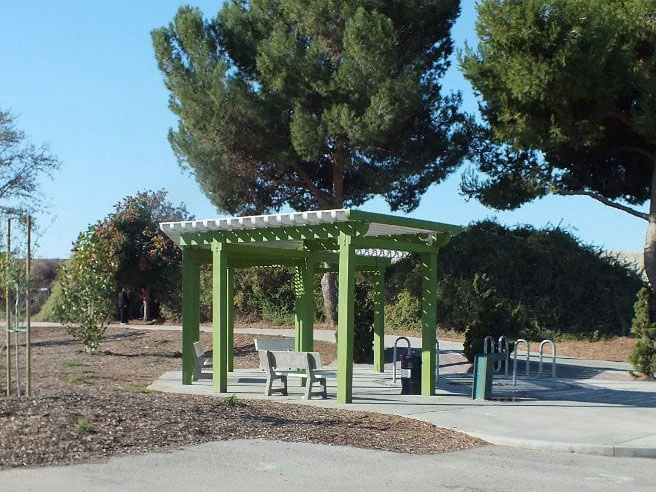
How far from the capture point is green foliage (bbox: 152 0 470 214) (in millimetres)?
25266

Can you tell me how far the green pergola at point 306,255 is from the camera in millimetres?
13742

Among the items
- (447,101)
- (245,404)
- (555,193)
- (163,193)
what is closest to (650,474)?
(245,404)

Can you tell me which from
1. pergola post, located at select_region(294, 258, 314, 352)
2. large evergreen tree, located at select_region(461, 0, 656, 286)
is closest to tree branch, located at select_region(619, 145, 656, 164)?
large evergreen tree, located at select_region(461, 0, 656, 286)

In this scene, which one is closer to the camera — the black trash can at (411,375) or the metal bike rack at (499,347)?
the black trash can at (411,375)

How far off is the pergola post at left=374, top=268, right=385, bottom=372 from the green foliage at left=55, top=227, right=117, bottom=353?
24.3 ft

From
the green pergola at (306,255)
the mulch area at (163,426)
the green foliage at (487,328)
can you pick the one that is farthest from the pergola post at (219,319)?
the green foliage at (487,328)

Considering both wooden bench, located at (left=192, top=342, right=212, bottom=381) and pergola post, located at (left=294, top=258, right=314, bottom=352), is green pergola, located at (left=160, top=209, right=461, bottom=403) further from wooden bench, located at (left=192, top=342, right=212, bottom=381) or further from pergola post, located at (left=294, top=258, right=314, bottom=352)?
wooden bench, located at (left=192, top=342, right=212, bottom=381)

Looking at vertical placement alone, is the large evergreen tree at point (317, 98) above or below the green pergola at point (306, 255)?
above

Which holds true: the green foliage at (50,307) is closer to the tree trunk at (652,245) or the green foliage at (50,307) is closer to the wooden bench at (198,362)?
the wooden bench at (198,362)

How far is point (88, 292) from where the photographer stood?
75.4 ft

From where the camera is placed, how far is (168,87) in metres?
28.2

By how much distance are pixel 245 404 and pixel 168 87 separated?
17.2m

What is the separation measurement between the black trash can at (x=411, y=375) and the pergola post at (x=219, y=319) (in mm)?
2969

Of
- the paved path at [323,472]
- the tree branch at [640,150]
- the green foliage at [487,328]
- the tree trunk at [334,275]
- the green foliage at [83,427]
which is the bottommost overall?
the paved path at [323,472]
